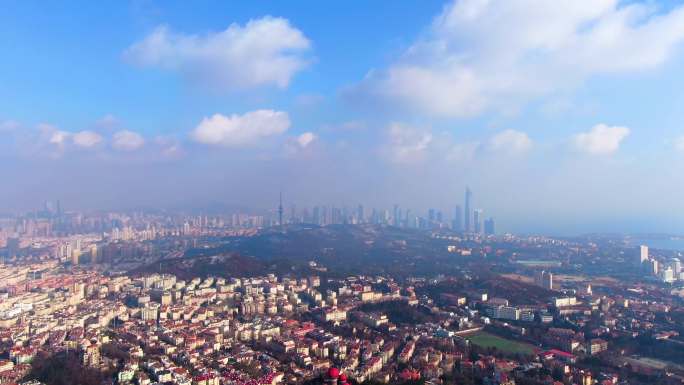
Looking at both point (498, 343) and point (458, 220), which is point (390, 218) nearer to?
point (458, 220)

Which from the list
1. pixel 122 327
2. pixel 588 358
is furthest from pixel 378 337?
pixel 122 327

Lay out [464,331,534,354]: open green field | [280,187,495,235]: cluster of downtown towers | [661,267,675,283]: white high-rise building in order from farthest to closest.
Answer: [280,187,495,235]: cluster of downtown towers, [661,267,675,283]: white high-rise building, [464,331,534,354]: open green field

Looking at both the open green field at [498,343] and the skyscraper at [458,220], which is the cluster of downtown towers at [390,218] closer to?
the skyscraper at [458,220]

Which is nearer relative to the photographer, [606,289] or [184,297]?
[184,297]

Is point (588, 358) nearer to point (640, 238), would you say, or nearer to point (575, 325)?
point (575, 325)

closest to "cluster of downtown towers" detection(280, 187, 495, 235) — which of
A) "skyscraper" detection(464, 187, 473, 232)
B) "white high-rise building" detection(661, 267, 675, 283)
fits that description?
"skyscraper" detection(464, 187, 473, 232)

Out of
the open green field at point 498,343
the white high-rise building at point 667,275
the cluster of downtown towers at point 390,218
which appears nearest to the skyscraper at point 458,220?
the cluster of downtown towers at point 390,218

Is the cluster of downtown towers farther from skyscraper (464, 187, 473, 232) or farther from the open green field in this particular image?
the open green field

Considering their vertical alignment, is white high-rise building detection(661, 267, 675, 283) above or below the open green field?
above
